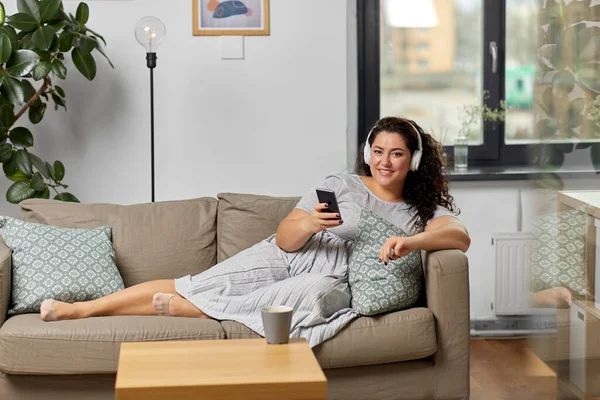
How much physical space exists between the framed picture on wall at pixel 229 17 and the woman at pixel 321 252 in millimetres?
1061

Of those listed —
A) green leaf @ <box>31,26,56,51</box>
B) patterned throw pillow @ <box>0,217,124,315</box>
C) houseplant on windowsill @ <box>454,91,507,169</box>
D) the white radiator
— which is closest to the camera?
patterned throw pillow @ <box>0,217,124,315</box>

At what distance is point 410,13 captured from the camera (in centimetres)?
424

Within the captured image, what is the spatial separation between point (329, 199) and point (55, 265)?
991 millimetres

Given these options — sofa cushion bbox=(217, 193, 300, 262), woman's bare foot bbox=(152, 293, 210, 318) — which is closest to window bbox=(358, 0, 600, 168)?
sofa cushion bbox=(217, 193, 300, 262)

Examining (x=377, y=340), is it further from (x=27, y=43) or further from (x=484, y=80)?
(x=484, y=80)

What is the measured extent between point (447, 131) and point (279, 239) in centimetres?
158

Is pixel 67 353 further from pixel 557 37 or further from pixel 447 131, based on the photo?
pixel 447 131

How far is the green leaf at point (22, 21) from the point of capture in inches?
133

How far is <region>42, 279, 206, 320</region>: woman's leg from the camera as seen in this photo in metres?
2.84

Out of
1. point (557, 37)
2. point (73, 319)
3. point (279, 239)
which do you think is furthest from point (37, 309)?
point (557, 37)

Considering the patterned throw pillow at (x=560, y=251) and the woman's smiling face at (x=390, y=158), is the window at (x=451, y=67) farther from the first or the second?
the patterned throw pillow at (x=560, y=251)

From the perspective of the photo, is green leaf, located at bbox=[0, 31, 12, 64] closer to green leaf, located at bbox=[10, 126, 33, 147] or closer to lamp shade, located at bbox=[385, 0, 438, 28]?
green leaf, located at bbox=[10, 126, 33, 147]

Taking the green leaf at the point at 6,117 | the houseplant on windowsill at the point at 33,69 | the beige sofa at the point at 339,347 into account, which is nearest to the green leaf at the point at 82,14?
the houseplant on windowsill at the point at 33,69

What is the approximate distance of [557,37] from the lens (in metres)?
2.45
